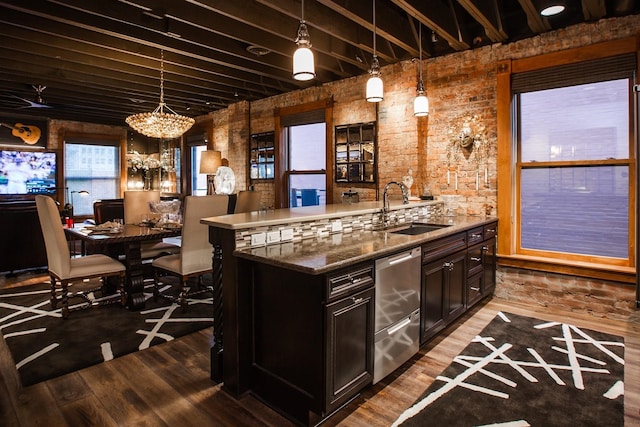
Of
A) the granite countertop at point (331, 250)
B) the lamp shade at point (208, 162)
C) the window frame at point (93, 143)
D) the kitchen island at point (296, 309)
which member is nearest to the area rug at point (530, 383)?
the kitchen island at point (296, 309)

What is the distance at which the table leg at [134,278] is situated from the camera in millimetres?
3865

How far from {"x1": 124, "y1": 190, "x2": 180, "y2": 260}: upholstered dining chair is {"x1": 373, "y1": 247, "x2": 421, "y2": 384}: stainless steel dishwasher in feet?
10.8

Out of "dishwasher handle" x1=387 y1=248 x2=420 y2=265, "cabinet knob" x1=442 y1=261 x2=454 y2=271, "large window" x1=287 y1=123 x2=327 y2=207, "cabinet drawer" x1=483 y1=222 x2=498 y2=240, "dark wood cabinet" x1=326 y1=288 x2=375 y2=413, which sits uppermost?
"large window" x1=287 y1=123 x2=327 y2=207

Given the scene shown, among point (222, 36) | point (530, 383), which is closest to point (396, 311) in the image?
point (530, 383)

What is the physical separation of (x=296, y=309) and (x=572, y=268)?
10.3ft

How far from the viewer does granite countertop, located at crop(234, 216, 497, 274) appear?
6.63ft

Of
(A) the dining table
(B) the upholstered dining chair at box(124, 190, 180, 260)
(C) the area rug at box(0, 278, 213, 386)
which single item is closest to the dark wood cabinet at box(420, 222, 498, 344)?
(C) the area rug at box(0, 278, 213, 386)

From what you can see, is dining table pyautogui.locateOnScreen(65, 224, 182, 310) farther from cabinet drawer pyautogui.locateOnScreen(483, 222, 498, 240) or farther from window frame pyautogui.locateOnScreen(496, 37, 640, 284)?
window frame pyautogui.locateOnScreen(496, 37, 640, 284)

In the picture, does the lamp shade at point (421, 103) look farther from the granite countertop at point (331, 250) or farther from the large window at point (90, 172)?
the large window at point (90, 172)

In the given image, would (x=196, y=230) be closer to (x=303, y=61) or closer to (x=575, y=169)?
(x=303, y=61)

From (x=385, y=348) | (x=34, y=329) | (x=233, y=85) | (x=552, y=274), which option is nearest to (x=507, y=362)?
(x=385, y=348)

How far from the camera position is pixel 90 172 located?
9.12 metres

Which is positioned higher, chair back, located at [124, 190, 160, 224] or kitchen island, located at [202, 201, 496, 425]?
chair back, located at [124, 190, 160, 224]

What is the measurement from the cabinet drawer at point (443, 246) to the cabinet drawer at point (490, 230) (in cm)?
57
